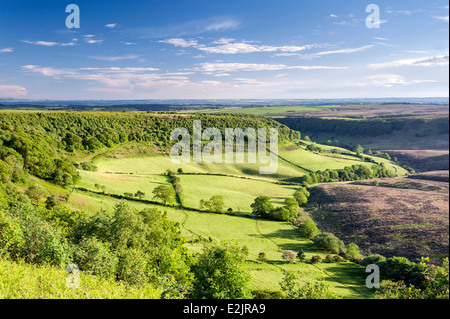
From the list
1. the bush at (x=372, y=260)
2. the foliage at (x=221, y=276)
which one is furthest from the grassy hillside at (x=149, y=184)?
the foliage at (x=221, y=276)

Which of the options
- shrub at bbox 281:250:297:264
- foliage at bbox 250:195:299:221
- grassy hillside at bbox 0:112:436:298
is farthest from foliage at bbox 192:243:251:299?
foliage at bbox 250:195:299:221

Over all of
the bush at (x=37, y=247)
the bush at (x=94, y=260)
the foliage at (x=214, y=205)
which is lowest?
the foliage at (x=214, y=205)

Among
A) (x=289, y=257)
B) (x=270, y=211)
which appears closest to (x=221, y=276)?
(x=289, y=257)

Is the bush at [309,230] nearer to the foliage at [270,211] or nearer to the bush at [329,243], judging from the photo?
the bush at [329,243]

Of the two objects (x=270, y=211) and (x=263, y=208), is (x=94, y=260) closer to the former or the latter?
(x=263, y=208)

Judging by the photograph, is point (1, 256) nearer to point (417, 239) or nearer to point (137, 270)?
point (137, 270)
